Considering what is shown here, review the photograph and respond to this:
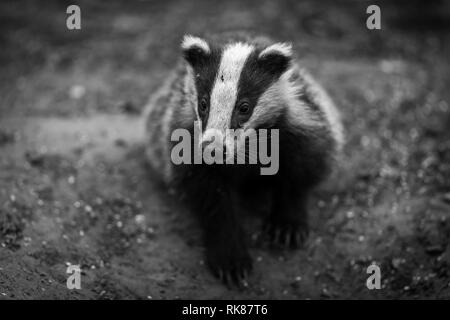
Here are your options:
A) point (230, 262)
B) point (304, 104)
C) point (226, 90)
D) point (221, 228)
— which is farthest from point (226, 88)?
point (230, 262)

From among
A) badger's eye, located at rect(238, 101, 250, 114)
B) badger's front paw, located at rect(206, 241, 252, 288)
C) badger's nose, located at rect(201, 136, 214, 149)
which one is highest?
badger's eye, located at rect(238, 101, 250, 114)

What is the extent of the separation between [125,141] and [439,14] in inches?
196

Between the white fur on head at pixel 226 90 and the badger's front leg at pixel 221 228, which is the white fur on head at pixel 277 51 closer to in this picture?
the white fur on head at pixel 226 90

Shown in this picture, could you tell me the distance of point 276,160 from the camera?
14.5 ft

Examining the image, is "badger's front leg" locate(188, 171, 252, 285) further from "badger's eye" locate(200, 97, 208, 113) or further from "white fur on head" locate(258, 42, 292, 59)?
"white fur on head" locate(258, 42, 292, 59)

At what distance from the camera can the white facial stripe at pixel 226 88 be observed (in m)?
3.79

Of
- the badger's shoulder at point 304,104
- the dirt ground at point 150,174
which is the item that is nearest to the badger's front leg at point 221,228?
the dirt ground at point 150,174

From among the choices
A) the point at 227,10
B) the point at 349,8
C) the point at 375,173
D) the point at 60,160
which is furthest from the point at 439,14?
the point at 60,160

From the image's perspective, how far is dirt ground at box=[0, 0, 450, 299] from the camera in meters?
4.40

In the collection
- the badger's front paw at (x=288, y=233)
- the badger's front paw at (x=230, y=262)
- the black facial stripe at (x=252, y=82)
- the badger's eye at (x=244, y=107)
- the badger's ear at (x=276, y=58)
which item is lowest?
the badger's front paw at (x=230, y=262)

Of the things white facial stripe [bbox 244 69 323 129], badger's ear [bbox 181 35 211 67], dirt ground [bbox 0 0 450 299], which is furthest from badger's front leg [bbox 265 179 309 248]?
badger's ear [bbox 181 35 211 67]

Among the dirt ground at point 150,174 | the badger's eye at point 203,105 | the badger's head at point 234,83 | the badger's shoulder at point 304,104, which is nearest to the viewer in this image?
the badger's head at point 234,83

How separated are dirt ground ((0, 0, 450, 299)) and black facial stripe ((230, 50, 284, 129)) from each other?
142 cm

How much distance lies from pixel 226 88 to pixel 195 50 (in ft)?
1.60
